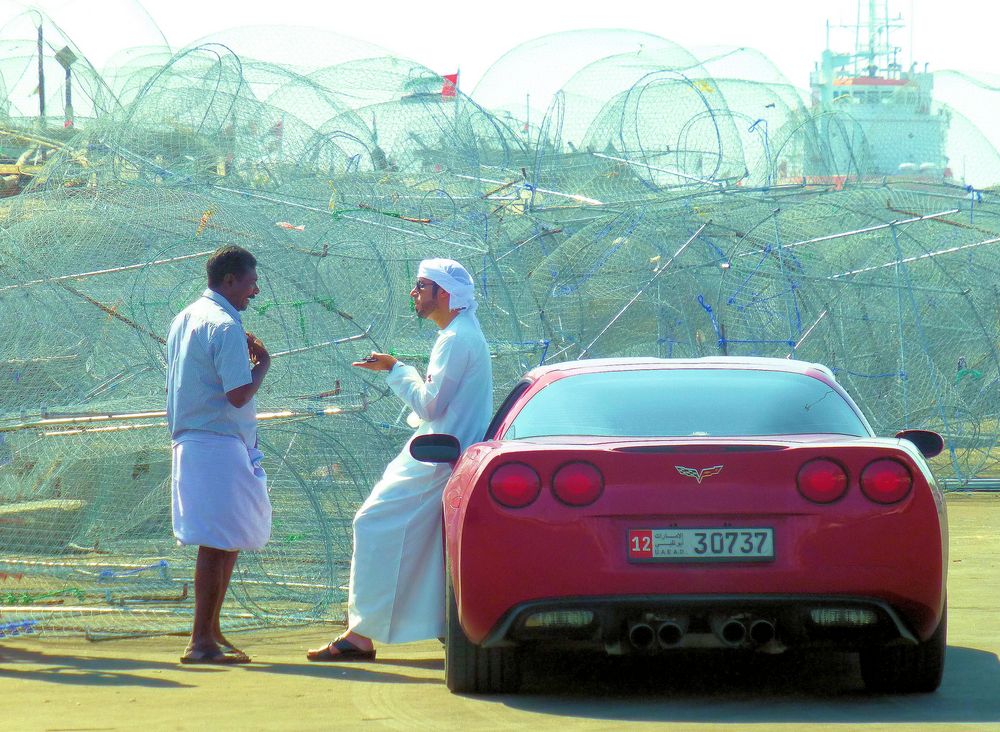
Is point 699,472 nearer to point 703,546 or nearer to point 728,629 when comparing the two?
point 703,546

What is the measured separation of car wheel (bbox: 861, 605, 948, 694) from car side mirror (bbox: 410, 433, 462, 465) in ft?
5.08

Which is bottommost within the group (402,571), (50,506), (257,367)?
(50,506)

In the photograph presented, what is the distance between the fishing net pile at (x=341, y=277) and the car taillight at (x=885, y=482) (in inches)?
109

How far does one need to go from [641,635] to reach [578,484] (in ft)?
1.60

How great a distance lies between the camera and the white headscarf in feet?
20.5

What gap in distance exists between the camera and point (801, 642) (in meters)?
4.93

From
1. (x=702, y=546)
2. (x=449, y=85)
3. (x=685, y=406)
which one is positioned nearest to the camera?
(x=702, y=546)

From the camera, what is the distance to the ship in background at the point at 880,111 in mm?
25328

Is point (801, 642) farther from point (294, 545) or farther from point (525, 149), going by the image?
point (525, 149)

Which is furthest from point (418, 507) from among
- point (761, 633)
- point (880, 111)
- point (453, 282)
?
point (880, 111)

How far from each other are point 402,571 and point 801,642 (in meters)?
1.68

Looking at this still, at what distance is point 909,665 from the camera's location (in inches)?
203

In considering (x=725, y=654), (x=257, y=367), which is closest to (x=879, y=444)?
(x=725, y=654)

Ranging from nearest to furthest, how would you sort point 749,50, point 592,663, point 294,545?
point 592,663 → point 294,545 → point 749,50
